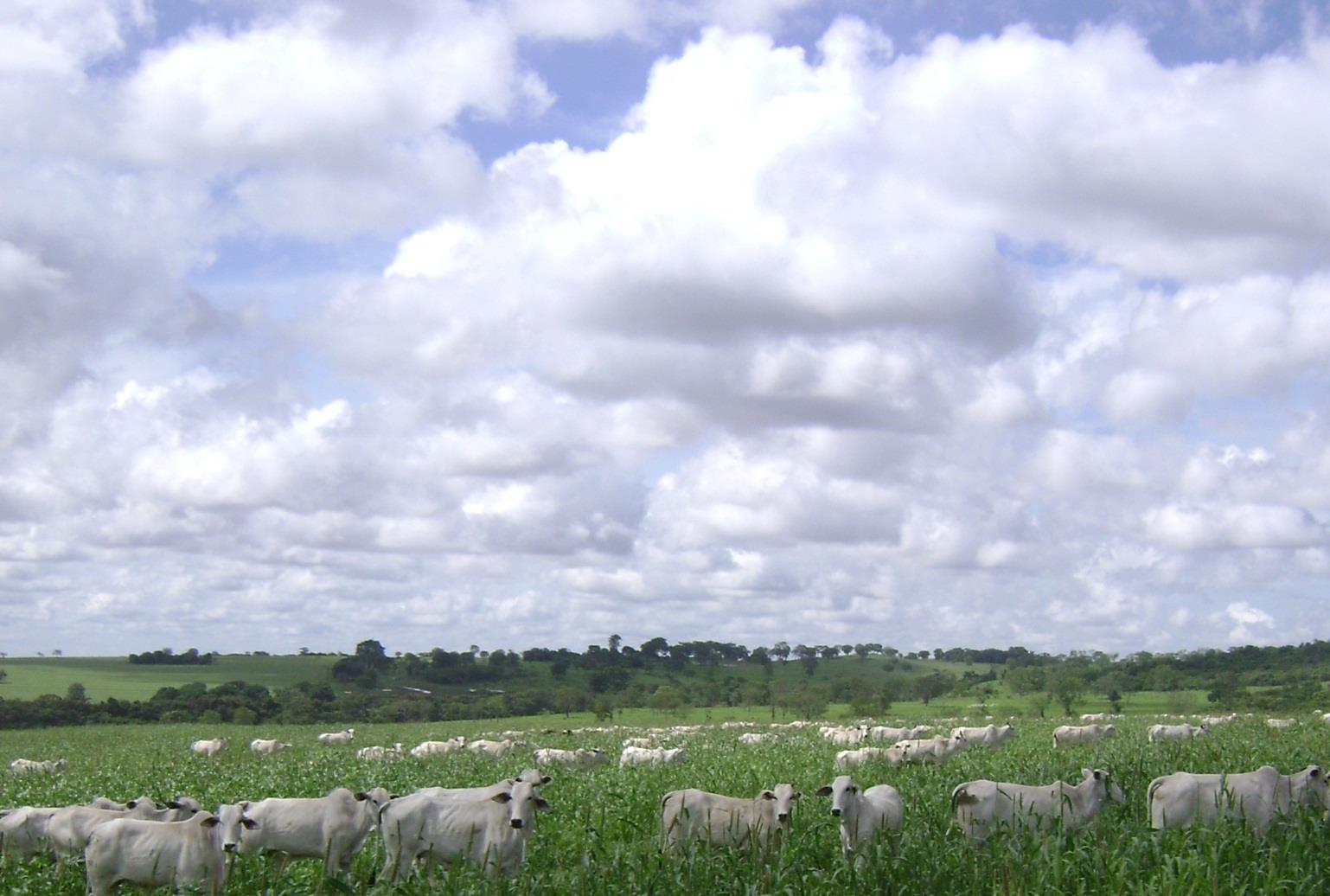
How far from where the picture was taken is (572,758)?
108 ft

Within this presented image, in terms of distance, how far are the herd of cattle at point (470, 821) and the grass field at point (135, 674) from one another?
112724 millimetres

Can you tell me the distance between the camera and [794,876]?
12.3 m

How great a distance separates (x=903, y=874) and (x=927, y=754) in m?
17.3

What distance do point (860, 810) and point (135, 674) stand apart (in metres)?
154

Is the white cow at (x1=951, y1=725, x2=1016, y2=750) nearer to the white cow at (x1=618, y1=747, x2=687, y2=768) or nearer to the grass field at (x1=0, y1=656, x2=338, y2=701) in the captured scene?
the white cow at (x1=618, y1=747, x2=687, y2=768)

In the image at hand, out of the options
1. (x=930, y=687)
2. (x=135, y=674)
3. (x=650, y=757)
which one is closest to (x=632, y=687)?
(x=930, y=687)

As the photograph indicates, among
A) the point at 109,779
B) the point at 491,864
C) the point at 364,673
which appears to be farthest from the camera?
the point at 364,673

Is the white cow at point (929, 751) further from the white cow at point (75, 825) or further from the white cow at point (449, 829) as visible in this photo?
the white cow at point (75, 825)

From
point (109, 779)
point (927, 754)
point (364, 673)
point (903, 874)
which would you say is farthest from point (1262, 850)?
point (364, 673)

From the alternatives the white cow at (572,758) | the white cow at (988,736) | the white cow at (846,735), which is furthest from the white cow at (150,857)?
the white cow at (846,735)

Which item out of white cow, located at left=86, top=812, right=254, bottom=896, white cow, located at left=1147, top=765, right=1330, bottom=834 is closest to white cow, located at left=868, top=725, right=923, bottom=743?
white cow, located at left=1147, top=765, right=1330, bottom=834

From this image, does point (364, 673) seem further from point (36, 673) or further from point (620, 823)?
point (620, 823)

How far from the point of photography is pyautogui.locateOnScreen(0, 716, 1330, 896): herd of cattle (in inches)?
512

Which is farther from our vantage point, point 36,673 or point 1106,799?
point 36,673
